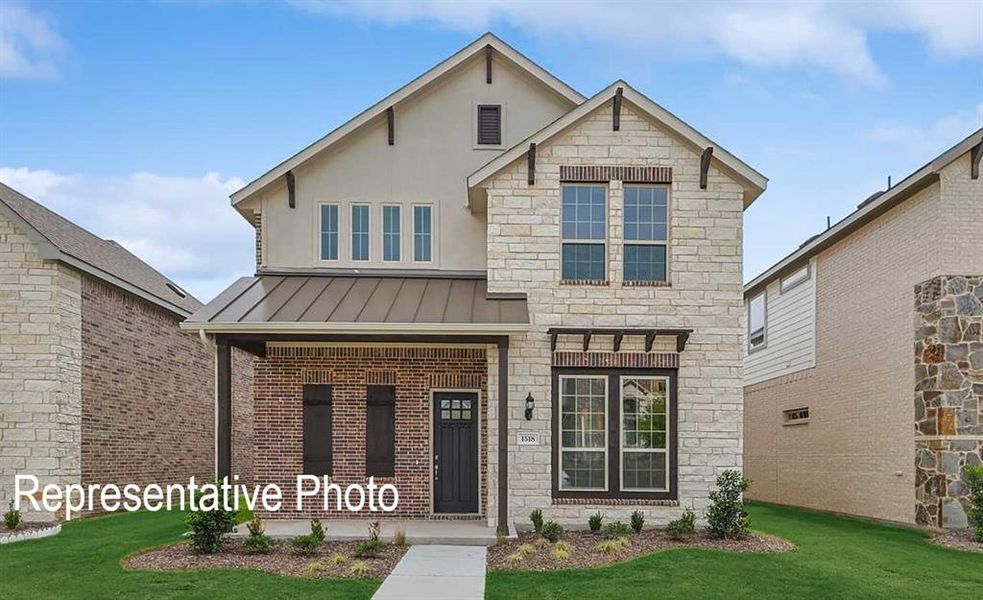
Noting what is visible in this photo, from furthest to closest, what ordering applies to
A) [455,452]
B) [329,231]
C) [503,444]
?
[329,231] < [455,452] < [503,444]

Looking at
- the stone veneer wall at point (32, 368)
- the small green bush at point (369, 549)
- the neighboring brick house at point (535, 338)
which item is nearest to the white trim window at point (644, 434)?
the neighboring brick house at point (535, 338)

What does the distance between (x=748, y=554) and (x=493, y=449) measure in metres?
4.34

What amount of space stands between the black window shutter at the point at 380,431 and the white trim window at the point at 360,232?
2575 mm

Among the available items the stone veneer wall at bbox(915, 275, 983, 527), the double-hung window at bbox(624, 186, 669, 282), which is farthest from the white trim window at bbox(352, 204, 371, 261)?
the stone veneer wall at bbox(915, 275, 983, 527)

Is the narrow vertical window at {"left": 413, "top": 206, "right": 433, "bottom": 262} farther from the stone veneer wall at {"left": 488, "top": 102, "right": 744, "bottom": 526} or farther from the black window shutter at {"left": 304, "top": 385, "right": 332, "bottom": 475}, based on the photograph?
the black window shutter at {"left": 304, "top": 385, "right": 332, "bottom": 475}

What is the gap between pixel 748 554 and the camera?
11219 millimetres

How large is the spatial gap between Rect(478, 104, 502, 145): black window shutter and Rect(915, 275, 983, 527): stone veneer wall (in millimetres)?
8417

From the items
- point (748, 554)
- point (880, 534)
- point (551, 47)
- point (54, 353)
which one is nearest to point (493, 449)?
point (748, 554)

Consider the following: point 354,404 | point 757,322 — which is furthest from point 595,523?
point 757,322

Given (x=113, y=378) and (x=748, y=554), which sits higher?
(x=113, y=378)

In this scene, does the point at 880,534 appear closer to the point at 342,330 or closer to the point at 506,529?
the point at 506,529

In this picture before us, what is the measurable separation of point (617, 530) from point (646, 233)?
501 centimetres

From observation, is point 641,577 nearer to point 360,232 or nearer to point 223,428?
point 223,428

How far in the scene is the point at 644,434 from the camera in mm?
13273
